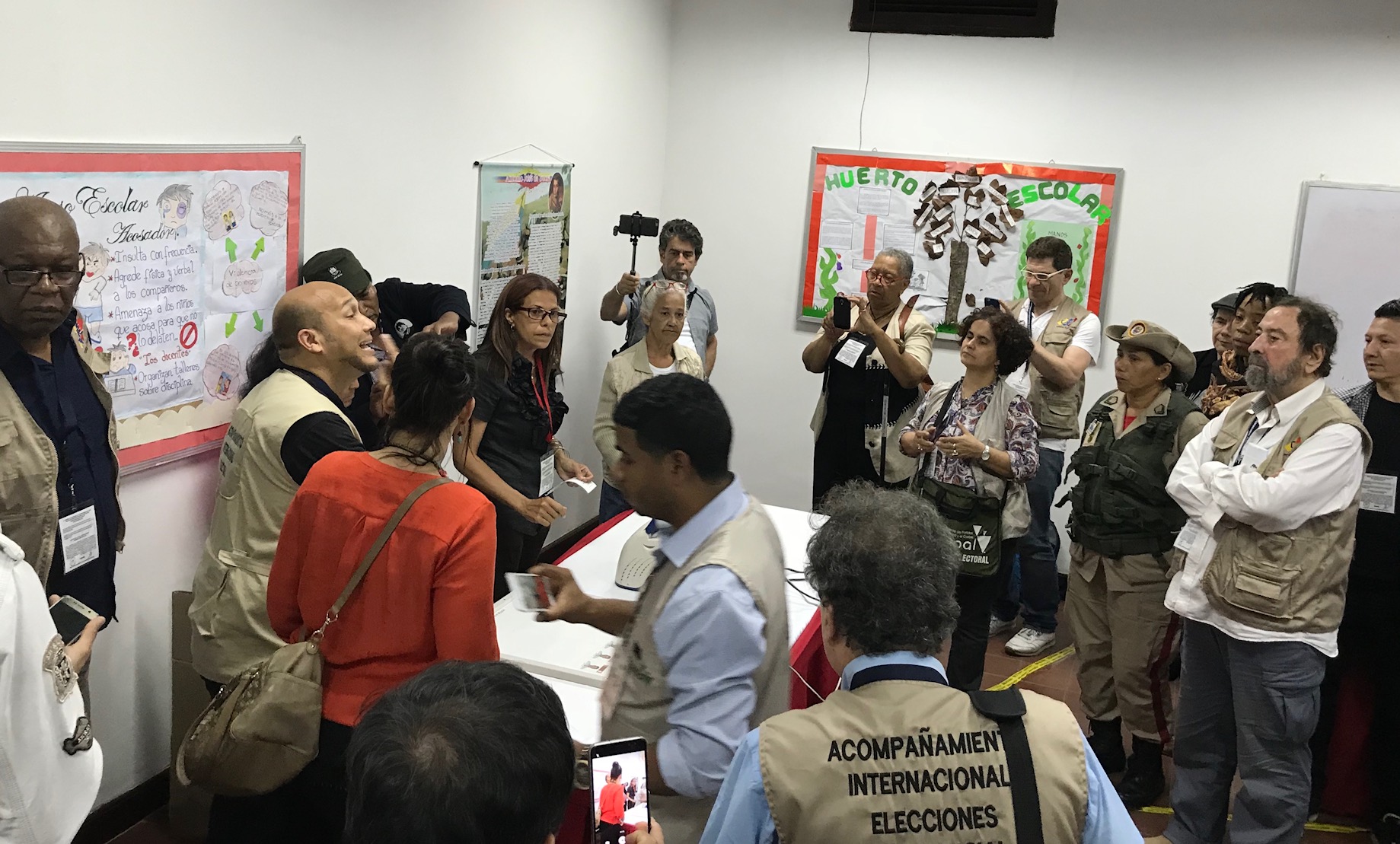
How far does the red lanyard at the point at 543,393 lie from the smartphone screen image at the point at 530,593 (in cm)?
187

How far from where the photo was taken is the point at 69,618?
1.97 metres

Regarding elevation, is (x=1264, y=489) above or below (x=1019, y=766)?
above

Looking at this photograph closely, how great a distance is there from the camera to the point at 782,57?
6.09m

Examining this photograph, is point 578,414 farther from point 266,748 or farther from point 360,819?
point 360,819

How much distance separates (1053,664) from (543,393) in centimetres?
263

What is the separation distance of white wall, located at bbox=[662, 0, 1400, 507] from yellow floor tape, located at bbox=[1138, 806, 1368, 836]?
8.49 feet

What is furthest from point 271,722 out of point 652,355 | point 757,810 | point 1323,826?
point 1323,826

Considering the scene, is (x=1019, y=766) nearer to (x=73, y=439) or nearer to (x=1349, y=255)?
(x=73, y=439)

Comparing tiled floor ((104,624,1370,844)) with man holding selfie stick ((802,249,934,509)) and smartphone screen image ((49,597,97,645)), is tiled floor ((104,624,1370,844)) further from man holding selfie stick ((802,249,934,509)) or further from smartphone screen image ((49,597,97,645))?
smartphone screen image ((49,597,97,645))

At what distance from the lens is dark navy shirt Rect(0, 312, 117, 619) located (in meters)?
2.35

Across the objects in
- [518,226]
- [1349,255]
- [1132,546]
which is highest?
[1349,255]

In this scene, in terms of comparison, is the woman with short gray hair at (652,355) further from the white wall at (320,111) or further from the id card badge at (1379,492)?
the id card badge at (1379,492)

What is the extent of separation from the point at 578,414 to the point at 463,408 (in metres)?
3.77

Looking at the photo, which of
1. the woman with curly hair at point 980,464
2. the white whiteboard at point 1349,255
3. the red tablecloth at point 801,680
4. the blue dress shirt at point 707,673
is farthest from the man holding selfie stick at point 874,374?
the blue dress shirt at point 707,673
